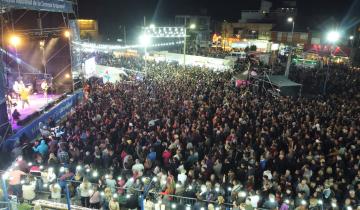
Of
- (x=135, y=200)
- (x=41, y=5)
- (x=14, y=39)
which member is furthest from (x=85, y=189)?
(x=14, y=39)

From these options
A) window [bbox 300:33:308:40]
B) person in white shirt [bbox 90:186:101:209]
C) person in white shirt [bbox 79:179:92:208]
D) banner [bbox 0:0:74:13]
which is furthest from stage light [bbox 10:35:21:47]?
window [bbox 300:33:308:40]

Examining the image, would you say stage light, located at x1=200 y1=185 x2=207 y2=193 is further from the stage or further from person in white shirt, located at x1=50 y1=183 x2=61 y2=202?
the stage

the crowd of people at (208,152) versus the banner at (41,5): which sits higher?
the banner at (41,5)

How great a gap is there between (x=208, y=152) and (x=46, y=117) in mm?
8544

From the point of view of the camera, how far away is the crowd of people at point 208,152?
7512mm

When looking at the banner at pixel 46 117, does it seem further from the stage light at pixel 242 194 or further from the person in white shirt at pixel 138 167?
the stage light at pixel 242 194

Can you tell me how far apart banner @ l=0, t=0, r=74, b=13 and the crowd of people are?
4.37 metres

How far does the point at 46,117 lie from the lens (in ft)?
47.7

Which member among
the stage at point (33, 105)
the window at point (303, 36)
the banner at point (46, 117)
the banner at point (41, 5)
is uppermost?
the banner at point (41, 5)

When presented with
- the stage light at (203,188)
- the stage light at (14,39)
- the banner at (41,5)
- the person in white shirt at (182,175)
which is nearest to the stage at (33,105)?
the stage light at (14,39)

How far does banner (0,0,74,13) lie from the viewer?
10891 mm

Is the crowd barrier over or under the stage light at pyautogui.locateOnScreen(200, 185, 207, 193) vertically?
under

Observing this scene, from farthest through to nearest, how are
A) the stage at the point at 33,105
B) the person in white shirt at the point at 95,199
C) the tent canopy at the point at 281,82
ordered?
the tent canopy at the point at 281,82 → the stage at the point at 33,105 → the person in white shirt at the point at 95,199

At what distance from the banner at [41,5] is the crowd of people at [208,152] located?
4366mm
